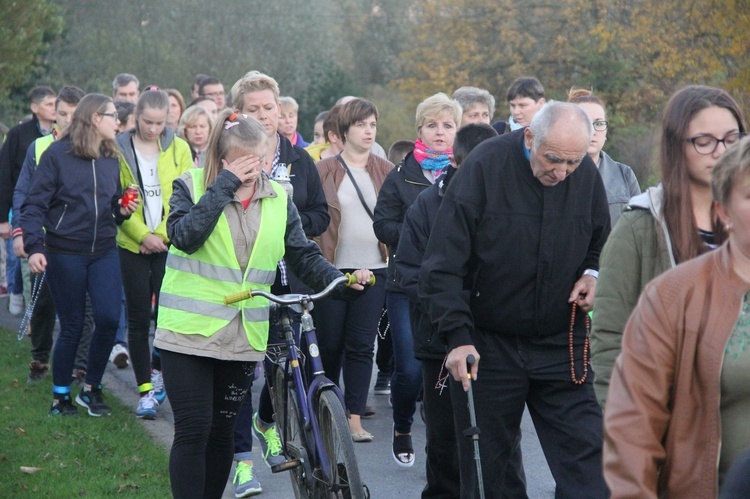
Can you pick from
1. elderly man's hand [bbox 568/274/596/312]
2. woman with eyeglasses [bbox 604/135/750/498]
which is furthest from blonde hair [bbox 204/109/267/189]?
woman with eyeglasses [bbox 604/135/750/498]

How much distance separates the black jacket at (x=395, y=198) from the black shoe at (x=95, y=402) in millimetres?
2501

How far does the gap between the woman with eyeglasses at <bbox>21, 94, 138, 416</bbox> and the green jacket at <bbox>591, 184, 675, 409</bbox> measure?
5.10 metres

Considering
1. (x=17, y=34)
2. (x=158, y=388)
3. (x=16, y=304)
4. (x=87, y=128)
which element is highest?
(x=17, y=34)

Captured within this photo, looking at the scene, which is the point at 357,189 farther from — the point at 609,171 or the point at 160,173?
the point at 609,171

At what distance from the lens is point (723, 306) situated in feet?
9.24

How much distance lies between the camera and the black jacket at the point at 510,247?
185 inches

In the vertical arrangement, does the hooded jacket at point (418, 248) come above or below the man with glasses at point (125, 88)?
below

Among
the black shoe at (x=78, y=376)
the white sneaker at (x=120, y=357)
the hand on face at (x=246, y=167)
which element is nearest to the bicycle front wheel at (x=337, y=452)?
the hand on face at (x=246, y=167)

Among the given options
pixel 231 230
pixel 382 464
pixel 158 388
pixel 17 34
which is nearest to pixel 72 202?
pixel 158 388

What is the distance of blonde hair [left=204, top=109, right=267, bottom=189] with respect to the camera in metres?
5.26

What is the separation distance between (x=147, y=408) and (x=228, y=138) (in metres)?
3.55

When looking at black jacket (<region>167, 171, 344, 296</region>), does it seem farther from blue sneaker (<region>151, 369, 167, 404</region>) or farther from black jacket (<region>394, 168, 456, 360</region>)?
blue sneaker (<region>151, 369, 167, 404</region>)

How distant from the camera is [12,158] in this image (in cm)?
1016

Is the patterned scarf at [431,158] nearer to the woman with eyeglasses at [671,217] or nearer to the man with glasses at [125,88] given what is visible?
the woman with eyeglasses at [671,217]
